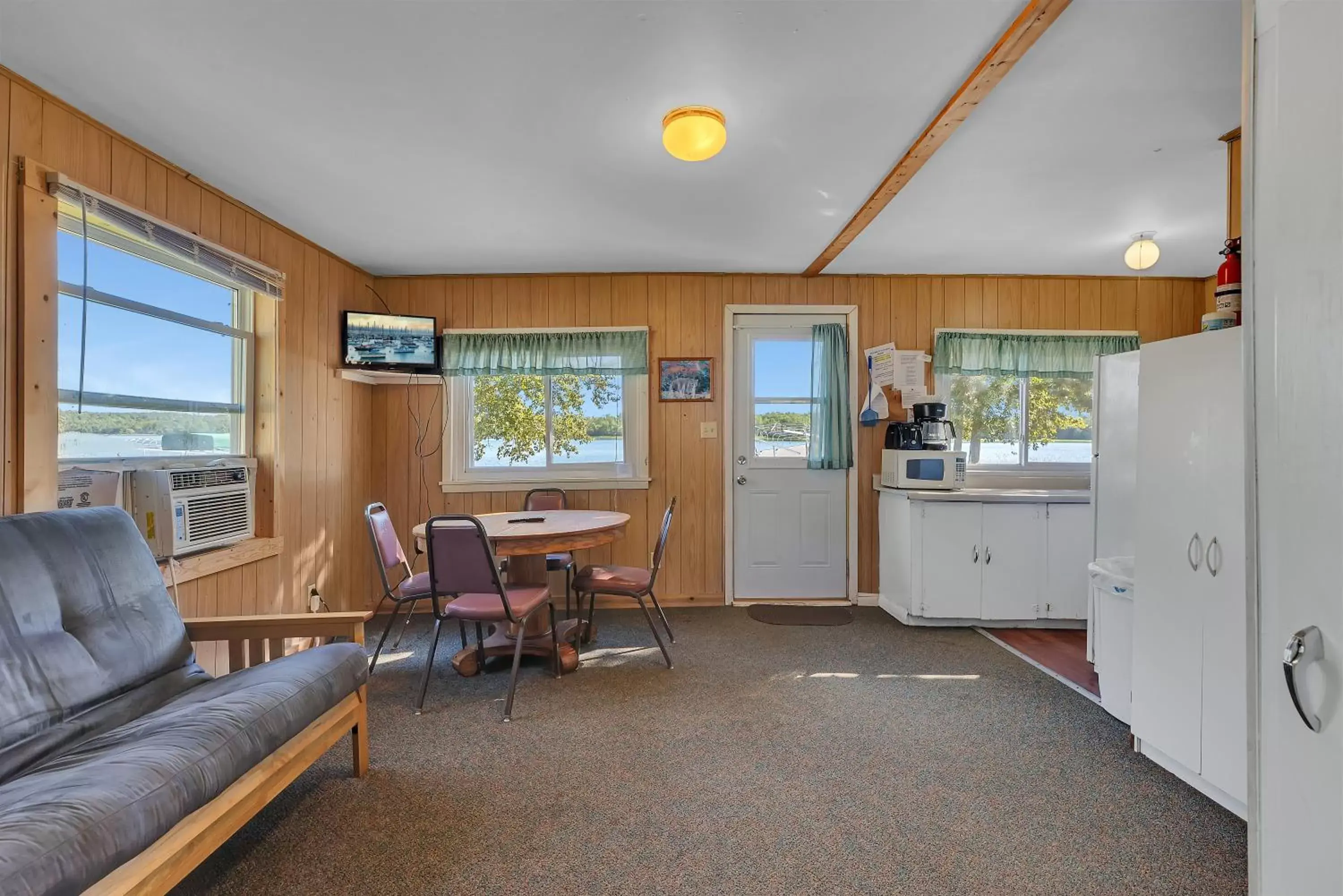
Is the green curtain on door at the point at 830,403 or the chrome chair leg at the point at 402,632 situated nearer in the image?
the chrome chair leg at the point at 402,632

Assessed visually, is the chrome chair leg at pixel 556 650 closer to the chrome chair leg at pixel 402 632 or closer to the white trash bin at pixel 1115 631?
the chrome chair leg at pixel 402 632

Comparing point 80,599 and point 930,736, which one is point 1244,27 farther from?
point 80,599

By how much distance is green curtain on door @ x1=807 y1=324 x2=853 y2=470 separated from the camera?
4.18 m

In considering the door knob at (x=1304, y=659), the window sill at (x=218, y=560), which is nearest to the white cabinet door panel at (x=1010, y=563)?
the door knob at (x=1304, y=659)

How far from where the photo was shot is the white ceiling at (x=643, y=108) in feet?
5.68

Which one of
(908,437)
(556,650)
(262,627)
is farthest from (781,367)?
(262,627)

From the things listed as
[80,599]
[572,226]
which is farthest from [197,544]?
[572,226]

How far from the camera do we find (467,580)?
2.61m

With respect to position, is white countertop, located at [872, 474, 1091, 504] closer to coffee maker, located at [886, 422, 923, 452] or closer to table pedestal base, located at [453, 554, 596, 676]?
coffee maker, located at [886, 422, 923, 452]

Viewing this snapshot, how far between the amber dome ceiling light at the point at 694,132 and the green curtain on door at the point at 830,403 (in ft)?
7.33

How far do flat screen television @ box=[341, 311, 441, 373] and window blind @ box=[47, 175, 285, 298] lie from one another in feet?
1.99

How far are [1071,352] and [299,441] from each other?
5.05 meters

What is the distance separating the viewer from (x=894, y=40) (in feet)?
5.93

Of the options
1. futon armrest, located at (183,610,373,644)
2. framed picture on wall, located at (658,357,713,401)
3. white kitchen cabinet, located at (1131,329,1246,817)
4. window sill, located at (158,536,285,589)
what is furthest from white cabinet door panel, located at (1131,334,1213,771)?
window sill, located at (158,536,285,589)
